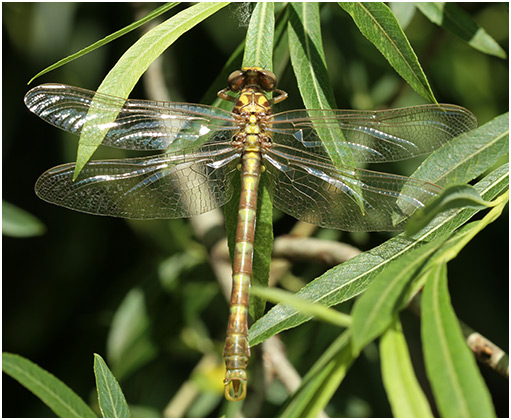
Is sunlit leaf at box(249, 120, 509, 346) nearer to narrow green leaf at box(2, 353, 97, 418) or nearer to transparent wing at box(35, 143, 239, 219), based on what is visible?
narrow green leaf at box(2, 353, 97, 418)

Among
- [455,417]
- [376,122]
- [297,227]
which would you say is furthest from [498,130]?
[297,227]

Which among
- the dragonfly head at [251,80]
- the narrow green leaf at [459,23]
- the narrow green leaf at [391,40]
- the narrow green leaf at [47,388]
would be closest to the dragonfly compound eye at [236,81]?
the dragonfly head at [251,80]

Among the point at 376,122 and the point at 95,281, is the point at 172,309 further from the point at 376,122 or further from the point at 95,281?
the point at 376,122

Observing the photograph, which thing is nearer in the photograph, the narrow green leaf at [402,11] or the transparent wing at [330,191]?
the transparent wing at [330,191]

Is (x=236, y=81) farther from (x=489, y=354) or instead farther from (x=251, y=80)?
(x=489, y=354)

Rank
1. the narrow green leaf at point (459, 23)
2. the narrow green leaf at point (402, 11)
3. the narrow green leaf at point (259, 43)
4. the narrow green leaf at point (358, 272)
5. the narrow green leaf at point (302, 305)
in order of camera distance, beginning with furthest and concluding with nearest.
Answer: the narrow green leaf at point (402, 11) → the narrow green leaf at point (459, 23) → the narrow green leaf at point (259, 43) → the narrow green leaf at point (358, 272) → the narrow green leaf at point (302, 305)

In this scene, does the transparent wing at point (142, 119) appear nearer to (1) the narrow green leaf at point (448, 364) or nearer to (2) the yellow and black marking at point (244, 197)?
(2) the yellow and black marking at point (244, 197)

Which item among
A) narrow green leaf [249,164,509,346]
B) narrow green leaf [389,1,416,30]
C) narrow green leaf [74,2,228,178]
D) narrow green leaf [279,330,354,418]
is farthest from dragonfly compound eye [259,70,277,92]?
narrow green leaf [279,330,354,418]
